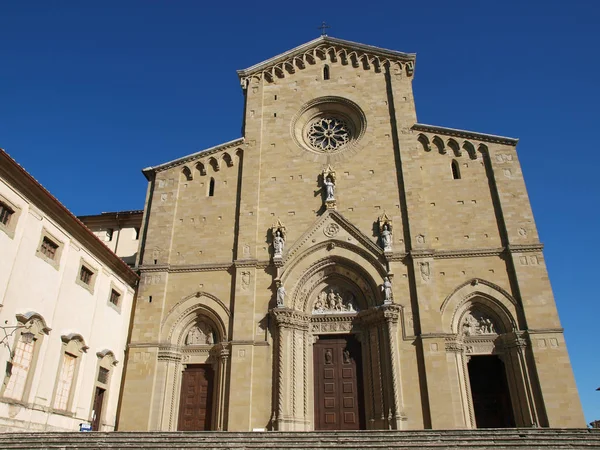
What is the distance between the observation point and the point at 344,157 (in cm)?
2202

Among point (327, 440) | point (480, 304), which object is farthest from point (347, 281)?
point (327, 440)

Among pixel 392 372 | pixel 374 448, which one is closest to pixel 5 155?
pixel 374 448

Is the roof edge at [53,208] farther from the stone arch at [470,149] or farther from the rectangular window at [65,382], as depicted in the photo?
the stone arch at [470,149]

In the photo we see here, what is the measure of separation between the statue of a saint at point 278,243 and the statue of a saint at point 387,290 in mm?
4257

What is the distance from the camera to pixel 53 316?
15.3 meters

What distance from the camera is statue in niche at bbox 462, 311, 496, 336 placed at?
18203 mm

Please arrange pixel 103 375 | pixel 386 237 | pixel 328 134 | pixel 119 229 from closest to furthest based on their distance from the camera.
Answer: pixel 103 375, pixel 386 237, pixel 328 134, pixel 119 229

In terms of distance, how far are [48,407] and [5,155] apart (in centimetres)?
734

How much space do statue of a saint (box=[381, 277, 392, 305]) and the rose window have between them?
696 cm

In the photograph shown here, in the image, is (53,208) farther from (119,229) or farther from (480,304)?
(480,304)

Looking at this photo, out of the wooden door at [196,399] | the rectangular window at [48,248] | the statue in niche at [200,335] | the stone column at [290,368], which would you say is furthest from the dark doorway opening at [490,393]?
the rectangular window at [48,248]

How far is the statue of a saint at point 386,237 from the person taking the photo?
19422 millimetres

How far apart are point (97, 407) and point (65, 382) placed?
7.99ft

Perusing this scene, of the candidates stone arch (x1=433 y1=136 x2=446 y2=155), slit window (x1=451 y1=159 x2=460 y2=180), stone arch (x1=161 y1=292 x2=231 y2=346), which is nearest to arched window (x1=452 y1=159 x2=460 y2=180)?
slit window (x1=451 y1=159 x2=460 y2=180)
